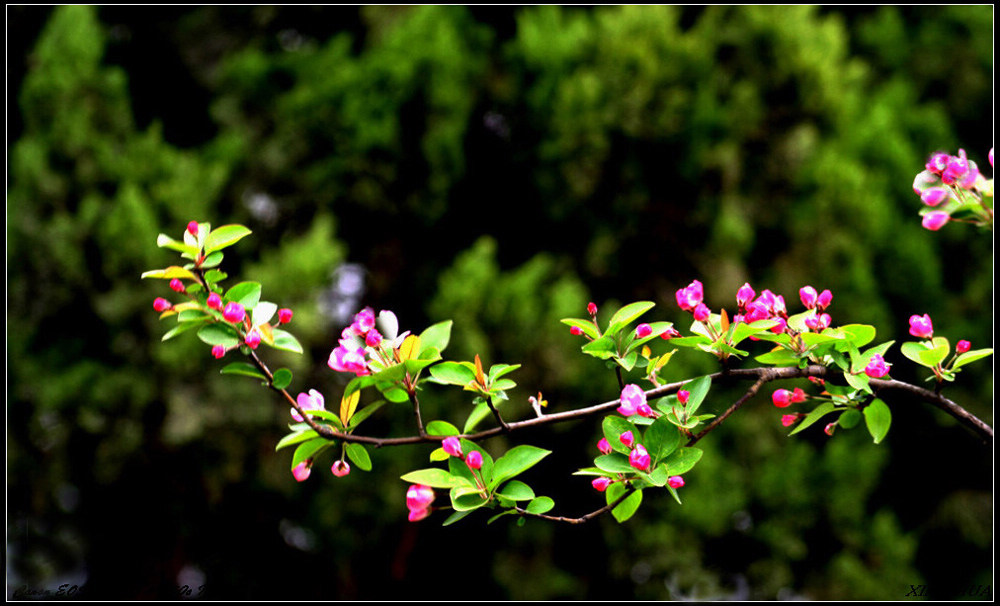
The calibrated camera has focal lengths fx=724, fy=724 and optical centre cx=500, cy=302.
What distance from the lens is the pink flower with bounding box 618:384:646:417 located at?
2.50ft

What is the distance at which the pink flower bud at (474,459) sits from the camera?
0.77 metres

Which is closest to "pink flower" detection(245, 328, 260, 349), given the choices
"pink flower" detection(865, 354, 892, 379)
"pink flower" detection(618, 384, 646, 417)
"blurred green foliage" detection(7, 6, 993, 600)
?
"pink flower" detection(618, 384, 646, 417)

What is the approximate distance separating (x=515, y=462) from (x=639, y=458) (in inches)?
5.2

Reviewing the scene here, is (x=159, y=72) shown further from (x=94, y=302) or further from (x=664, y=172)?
(x=664, y=172)

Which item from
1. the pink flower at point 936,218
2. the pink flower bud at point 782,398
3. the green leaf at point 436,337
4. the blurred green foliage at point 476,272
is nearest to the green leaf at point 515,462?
the green leaf at point 436,337

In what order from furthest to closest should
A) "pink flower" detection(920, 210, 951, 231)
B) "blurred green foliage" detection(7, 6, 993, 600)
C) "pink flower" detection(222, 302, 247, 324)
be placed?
"blurred green foliage" detection(7, 6, 993, 600), "pink flower" detection(222, 302, 247, 324), "pink flower" detection(920, 210, 951, 231)

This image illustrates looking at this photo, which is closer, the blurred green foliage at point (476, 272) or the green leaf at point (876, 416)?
the green leaf at point (876, 416)

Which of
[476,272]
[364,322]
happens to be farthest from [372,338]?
[476,272]

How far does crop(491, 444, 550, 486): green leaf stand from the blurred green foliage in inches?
76.4

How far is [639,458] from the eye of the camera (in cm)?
76

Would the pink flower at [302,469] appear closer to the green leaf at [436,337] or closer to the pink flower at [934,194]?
the green leaf at [436,337]

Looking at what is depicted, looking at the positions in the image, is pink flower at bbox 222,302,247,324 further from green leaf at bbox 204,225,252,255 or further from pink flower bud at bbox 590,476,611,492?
pink flower bud at bbox 590,476,611,492

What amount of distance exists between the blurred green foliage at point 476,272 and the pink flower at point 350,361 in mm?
1936

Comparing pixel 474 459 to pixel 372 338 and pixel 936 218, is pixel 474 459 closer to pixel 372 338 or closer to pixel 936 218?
pixel 372 338
